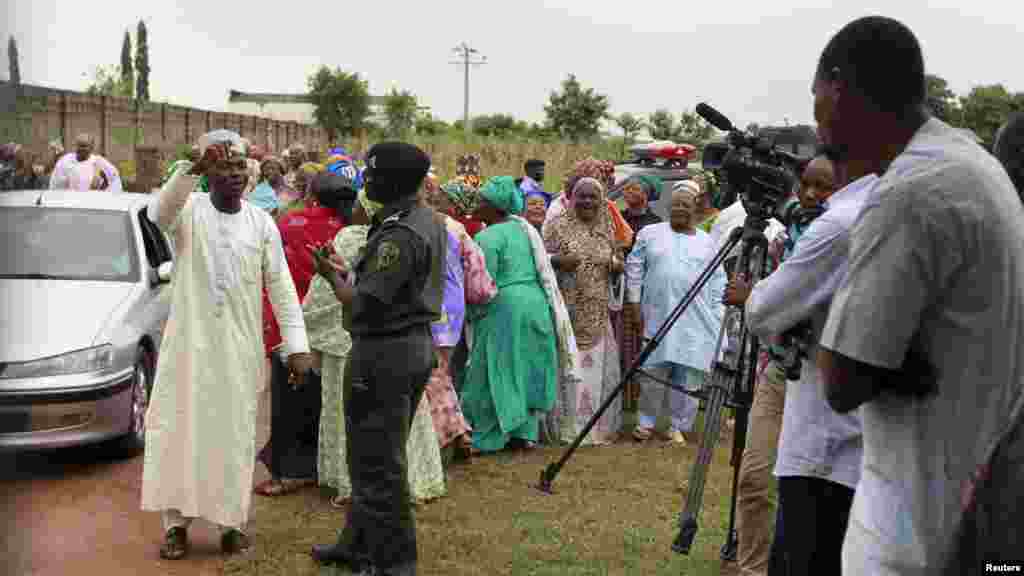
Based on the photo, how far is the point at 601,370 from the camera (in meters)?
9.69

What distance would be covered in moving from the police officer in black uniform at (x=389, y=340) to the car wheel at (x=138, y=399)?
2918 millimetres

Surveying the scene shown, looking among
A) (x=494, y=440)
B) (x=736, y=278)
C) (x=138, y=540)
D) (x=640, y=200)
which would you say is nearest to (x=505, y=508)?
(x=494, y=440)

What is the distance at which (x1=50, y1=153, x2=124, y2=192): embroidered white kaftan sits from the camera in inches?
577

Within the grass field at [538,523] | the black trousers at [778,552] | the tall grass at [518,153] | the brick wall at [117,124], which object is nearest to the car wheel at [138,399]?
the grass field at [538,523]

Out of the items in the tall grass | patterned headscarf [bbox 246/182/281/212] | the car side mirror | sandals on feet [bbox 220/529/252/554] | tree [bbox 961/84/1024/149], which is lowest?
sandals on feet [bbox 220/529/252/554]

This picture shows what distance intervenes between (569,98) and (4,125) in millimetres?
43965

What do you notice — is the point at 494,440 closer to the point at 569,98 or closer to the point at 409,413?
the point at 409,413

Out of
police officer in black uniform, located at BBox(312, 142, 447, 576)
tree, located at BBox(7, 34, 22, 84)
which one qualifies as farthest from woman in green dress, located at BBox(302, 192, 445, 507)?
tree, located at BBox(7, 34, 22, 84)

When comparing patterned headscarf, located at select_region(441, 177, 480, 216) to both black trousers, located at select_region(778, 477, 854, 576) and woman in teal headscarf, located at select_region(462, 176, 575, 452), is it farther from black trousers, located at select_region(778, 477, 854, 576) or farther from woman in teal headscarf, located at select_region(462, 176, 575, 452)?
black trousers, located at select_region(778, 477, 854, 576)

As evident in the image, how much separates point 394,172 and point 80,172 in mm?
10649

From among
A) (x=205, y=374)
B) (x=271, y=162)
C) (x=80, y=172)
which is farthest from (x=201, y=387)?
(x=80, y=172)

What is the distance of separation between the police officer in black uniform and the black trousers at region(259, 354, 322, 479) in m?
2.02

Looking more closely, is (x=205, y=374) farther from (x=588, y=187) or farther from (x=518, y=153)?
(x=518, y=153)

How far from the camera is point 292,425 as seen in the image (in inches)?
300
